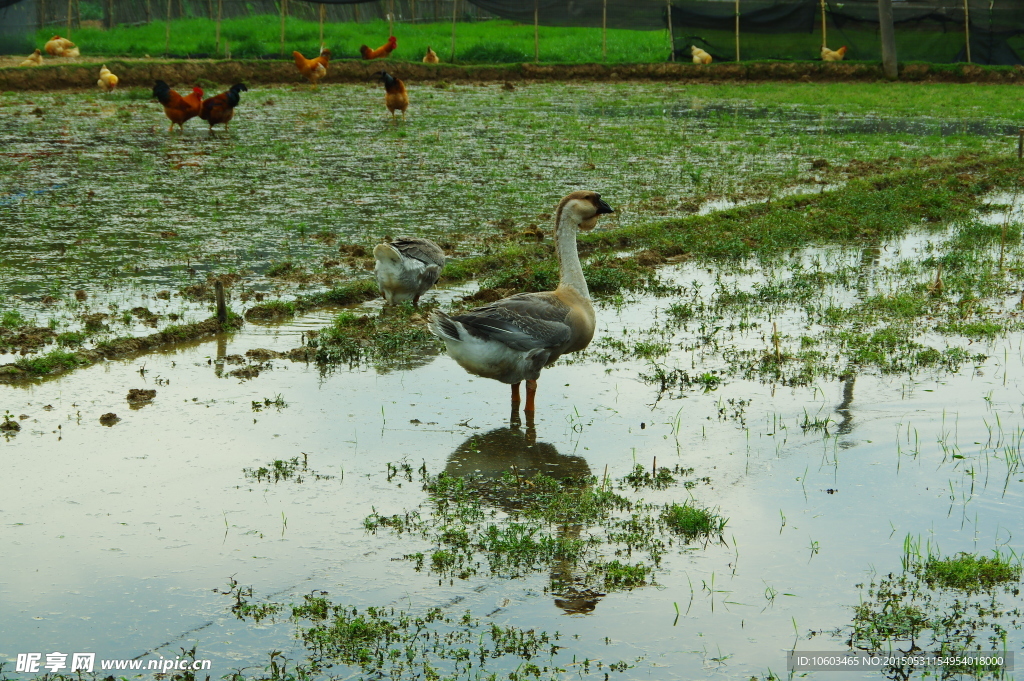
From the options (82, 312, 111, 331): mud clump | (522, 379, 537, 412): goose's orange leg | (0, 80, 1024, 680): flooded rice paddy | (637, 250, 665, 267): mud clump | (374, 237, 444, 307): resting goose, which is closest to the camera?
(0, 80, 1024, 680): flooded rice paddy

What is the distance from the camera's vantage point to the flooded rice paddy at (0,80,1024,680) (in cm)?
451

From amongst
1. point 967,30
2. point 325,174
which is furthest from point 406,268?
point 967,30

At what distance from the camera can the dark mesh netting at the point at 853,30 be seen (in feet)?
116

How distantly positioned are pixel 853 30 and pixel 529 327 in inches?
1318

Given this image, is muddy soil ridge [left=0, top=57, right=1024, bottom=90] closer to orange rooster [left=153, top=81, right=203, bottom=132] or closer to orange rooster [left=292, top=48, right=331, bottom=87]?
orange rooster [left=292, top=48, right=331, bottom=87]

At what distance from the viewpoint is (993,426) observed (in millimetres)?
6777

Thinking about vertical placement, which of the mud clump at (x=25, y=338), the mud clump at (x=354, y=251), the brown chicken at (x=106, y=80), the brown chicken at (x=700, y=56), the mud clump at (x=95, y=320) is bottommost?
the mud clump at (x=25, y=338)

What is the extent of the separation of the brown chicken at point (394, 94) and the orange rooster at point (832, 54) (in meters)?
17.9

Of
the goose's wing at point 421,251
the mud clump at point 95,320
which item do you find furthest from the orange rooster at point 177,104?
the goose's wing at point 421,251

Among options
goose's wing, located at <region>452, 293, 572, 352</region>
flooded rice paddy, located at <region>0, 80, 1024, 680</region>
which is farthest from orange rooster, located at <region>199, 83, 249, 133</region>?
goose's wing, located at <region>452, 293, 572, 352</region>

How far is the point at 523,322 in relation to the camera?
6.86 meters

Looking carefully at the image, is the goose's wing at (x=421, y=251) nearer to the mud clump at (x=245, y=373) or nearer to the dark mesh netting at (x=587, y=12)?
the mud clump at (x=245, y=373)

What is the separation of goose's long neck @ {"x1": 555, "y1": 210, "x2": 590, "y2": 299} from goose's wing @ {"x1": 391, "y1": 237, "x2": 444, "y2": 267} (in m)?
2.10

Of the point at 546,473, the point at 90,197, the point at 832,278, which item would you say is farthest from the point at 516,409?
the point at 90,197
